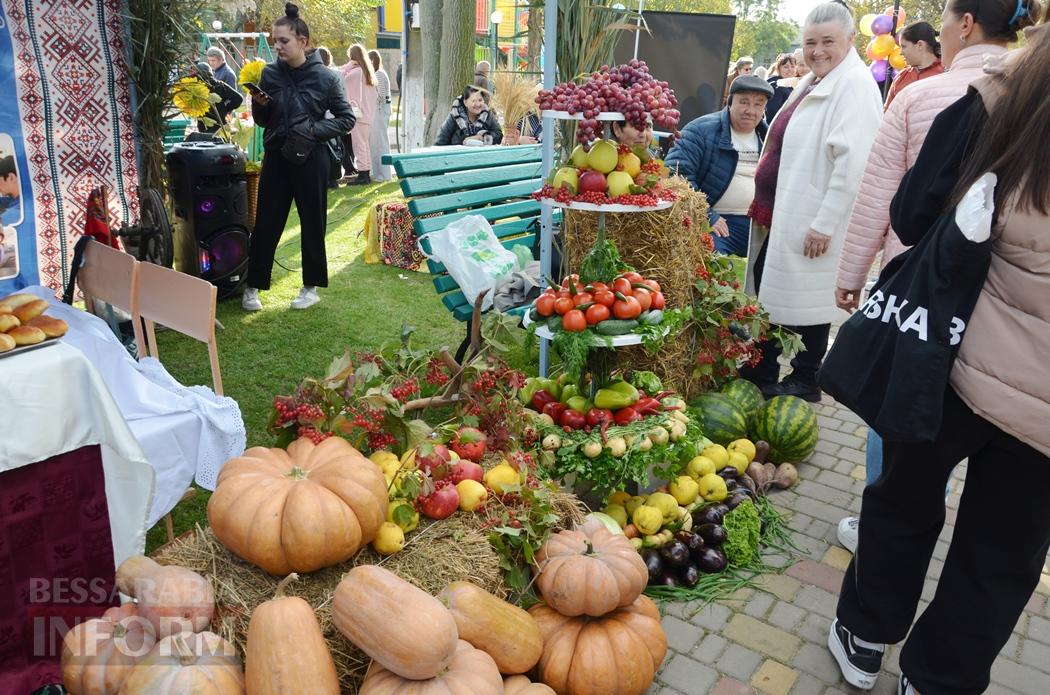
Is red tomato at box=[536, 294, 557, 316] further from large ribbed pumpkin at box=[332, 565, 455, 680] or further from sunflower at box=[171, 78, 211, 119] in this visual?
sunflower at box=[171, 78, 211, 119]

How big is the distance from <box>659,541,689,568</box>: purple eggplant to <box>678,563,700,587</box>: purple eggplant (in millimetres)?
27

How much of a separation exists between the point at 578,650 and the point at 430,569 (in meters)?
0.55

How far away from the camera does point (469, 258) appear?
4707mm

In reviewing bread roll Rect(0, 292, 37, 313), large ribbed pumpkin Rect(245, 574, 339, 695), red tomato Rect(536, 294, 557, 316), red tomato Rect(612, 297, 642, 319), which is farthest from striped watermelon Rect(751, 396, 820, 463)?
bread roll Rect(0, 292, 37, 313)

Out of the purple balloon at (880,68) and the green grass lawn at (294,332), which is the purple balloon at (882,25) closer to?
the purple balloon at (880,68)

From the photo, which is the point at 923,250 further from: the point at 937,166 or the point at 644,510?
the point at 644,510

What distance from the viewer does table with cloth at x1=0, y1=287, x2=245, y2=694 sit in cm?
223

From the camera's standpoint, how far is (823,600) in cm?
313

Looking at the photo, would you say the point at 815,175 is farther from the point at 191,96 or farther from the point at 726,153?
the point at 191,96

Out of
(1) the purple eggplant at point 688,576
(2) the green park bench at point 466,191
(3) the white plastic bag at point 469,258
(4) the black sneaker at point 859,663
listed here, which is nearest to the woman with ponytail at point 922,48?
(2) the green park bench at point 466,191

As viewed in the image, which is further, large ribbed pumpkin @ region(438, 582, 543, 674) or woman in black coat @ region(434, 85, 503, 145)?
woman in black coat @ region(434, 85, 503, 145)

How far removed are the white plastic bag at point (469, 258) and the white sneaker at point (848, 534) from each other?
2.27 m

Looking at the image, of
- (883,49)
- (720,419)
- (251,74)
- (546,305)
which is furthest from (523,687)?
(883,49)

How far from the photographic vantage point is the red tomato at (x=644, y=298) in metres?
3.32
